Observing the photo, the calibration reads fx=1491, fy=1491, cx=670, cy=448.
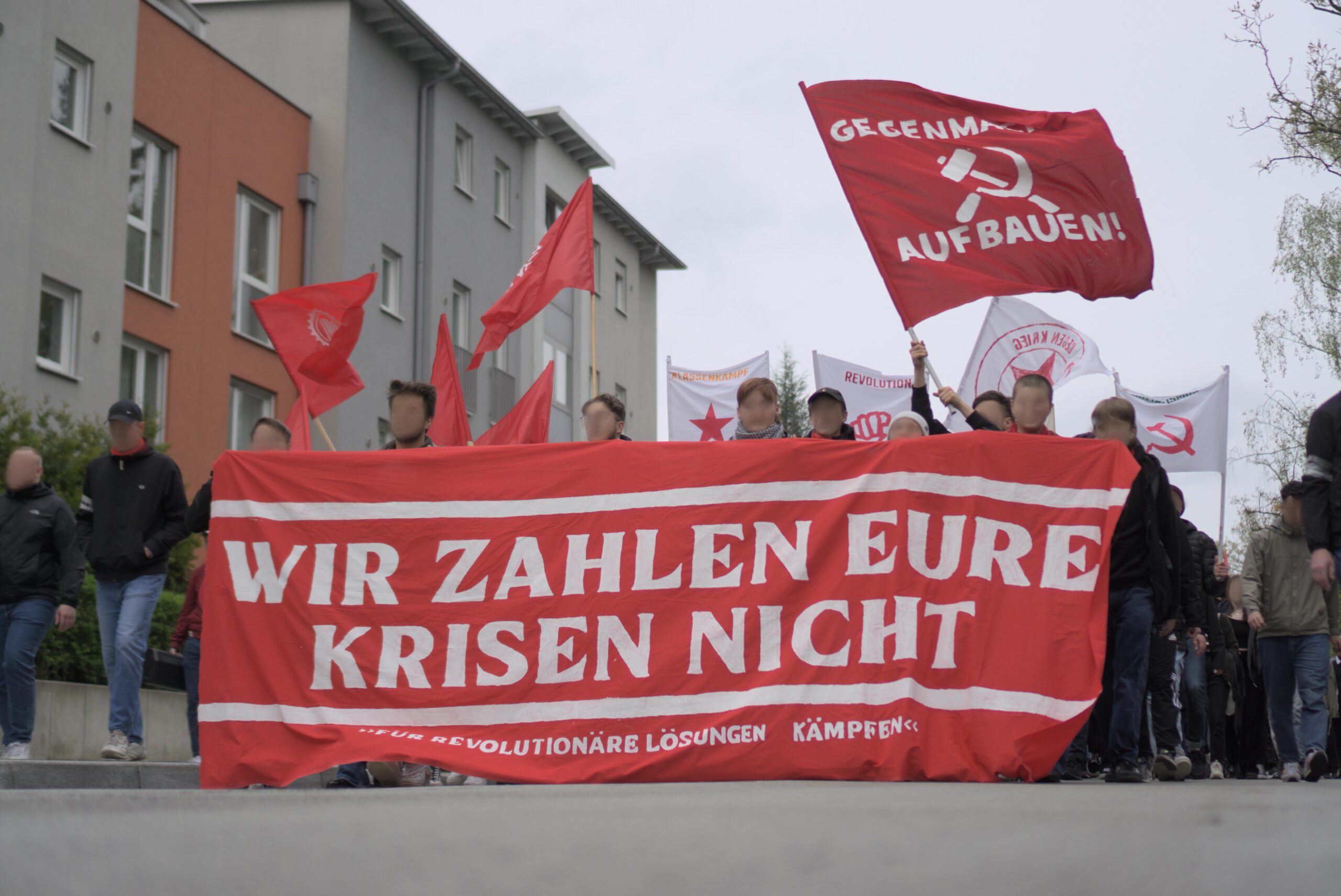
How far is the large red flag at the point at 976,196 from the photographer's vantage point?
794 centimetres

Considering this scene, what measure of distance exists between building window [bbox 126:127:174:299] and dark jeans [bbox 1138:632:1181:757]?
16354 millimetres

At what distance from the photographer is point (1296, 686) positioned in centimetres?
859

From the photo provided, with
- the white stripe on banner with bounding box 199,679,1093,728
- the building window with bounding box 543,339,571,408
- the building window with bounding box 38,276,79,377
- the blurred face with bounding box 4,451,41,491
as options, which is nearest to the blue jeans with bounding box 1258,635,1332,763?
the white stripe on banner with bounding box 199,679,1093,728

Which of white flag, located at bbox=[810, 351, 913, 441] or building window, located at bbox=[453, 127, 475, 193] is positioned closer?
white flag, located at bbox=[810, 351, 913, 441]

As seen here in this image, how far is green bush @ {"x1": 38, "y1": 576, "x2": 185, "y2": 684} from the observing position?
11.6 m

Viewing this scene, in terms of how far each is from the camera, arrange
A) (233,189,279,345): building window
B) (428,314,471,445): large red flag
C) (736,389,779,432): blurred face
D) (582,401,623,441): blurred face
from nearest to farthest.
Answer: (582,401,623,441): blurred face → (736,389,779,432): blurred face → (428,314,471,445): large red flag → (233,189,279,345): building window

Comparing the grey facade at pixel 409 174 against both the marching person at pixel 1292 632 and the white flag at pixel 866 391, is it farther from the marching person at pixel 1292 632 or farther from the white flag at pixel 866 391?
the marching person at pixel 1292 632

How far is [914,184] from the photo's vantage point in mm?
8125

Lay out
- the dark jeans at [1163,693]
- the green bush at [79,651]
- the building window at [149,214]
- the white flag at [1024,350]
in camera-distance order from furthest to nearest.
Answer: the building window at [149,214] → the white flag at [1024,350] → the green bush at [79,651] → the dark jeans at [1163,693]

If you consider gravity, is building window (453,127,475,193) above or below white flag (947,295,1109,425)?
above

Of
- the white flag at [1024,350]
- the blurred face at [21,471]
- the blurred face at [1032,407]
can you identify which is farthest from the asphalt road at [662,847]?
the white flag at [1024,350]

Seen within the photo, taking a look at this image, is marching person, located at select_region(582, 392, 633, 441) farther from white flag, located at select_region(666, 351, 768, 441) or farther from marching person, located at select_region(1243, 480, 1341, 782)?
white flag, located at select_region(666, 351, 768, 441)

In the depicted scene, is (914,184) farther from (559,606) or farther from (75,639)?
(75,639)

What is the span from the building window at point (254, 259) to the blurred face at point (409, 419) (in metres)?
15.7
